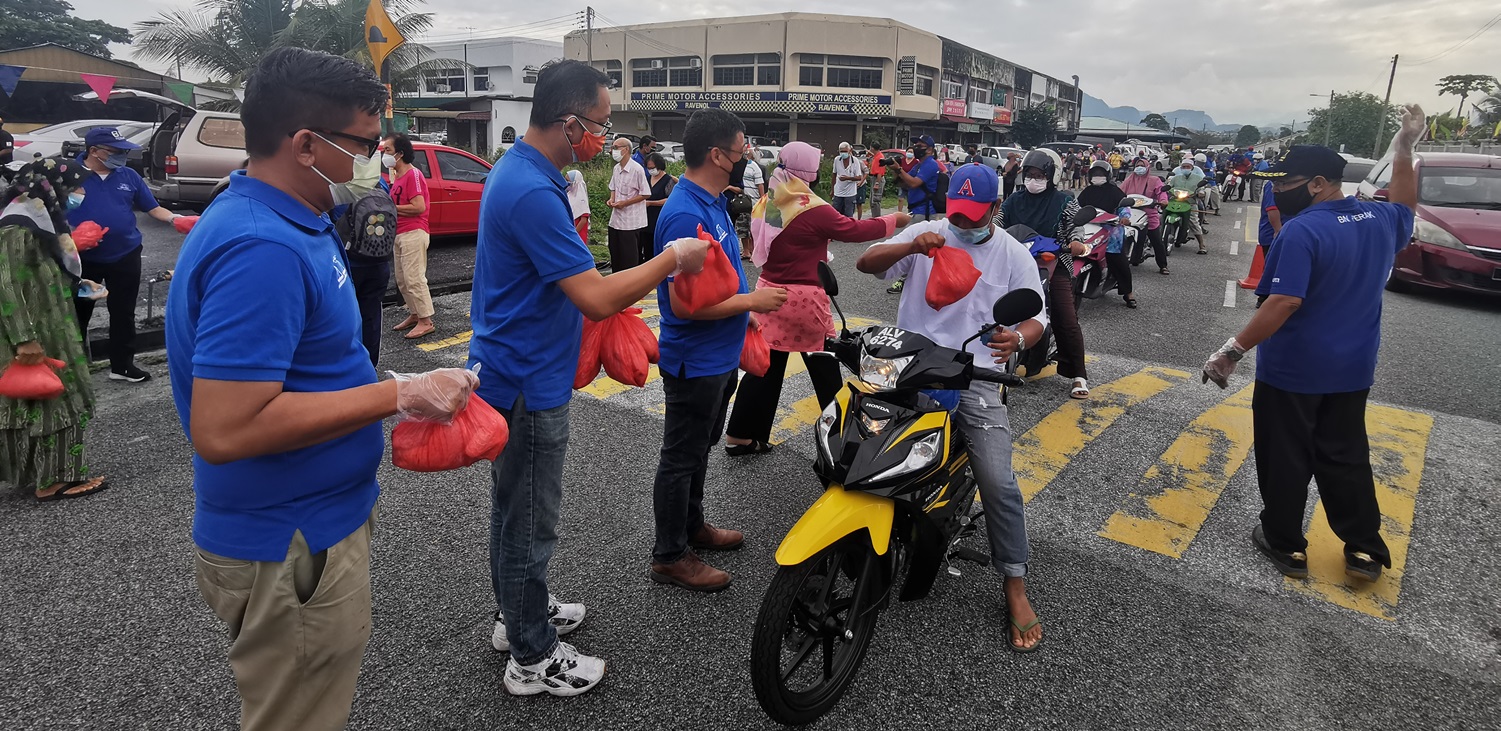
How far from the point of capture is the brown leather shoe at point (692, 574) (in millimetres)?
3352

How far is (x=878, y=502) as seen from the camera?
8.67 ft

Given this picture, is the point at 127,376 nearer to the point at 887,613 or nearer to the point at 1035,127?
the point at 887,613

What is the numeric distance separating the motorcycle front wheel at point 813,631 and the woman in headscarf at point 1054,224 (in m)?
4.10

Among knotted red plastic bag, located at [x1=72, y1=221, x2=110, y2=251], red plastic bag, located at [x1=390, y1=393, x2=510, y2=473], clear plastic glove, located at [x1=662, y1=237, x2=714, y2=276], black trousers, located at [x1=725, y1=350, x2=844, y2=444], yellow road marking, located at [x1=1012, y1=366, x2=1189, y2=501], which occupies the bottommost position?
yellow road marking, located at [x1=1012, y1=366, x2=1189, y2=501]

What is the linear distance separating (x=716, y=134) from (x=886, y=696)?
2264mm

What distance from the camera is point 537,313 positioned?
2.40 metres

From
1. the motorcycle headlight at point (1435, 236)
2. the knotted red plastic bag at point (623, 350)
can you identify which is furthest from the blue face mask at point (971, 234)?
the motorcycle headlight at point (1435, 236)

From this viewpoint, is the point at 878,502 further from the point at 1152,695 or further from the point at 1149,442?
the point at 1149,442

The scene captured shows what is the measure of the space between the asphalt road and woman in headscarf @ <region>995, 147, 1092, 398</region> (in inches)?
36.9

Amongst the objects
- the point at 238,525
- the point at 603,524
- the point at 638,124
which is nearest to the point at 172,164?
the point at 603,524

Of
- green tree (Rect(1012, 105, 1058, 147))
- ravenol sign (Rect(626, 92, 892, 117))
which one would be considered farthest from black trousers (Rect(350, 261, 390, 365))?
green tree (Rect(1012, 105, 1058, 147))

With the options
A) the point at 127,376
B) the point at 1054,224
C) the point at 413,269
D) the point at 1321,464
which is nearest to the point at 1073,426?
the point at 1054,224

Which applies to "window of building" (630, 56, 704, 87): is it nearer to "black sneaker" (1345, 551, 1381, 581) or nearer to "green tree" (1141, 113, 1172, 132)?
"black sneaker" (1345, 551, 1381, 581)

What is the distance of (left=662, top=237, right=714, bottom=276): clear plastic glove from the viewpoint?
2428mm
